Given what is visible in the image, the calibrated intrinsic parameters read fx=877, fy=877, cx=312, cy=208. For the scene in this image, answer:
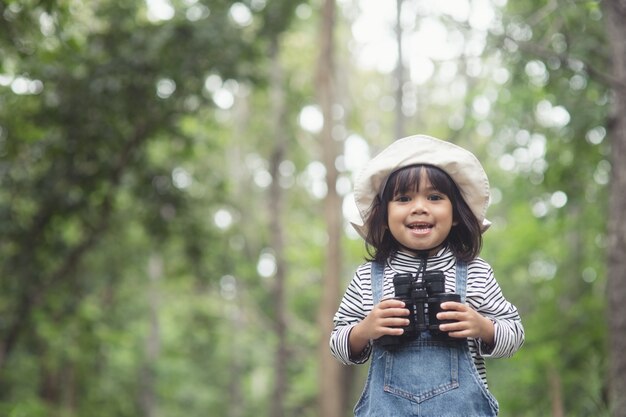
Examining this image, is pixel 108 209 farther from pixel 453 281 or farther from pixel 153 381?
pixel 153 381

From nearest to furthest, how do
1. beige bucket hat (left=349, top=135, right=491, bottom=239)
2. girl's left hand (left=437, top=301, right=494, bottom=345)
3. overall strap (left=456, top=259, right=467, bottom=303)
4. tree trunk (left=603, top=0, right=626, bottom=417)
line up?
girl's left hand (left=437, top=301, right=494, bottom=345)
overall strap (left=456, top=259, right=467, bottom=303)
beige bucket hat (left=349, top=135, right=491, bottom=239)
tree trunk (left=603, top=0, right=626, bottom=417)

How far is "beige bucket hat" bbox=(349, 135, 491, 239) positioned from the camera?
284 cm

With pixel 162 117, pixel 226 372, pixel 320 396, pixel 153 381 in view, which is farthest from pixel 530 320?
pixel 226 372

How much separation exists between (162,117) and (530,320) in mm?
6332

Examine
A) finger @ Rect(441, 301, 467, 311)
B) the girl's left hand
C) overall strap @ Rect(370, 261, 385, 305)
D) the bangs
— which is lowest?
the girl's left hand

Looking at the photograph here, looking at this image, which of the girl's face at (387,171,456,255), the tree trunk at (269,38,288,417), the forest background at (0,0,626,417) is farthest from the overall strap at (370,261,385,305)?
the tree trunk at (269,38,288,417)

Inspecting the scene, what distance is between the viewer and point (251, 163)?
31.6m

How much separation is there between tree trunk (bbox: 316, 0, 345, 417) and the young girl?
12167 millimetres

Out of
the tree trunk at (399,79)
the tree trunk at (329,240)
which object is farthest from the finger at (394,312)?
the tree trunk at (399,79)

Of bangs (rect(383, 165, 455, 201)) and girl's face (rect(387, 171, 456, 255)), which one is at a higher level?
bangs (rect(383, 165, 455, 201))

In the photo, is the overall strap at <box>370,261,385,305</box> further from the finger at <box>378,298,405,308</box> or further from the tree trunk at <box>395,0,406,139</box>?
the tree trunk at <box>395,0,406,139</box>

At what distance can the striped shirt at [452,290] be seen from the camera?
273 cm

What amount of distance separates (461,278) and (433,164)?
0.38 metres

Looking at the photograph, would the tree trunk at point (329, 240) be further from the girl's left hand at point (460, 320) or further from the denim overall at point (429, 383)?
the girl's left hand at point (460, 320)
